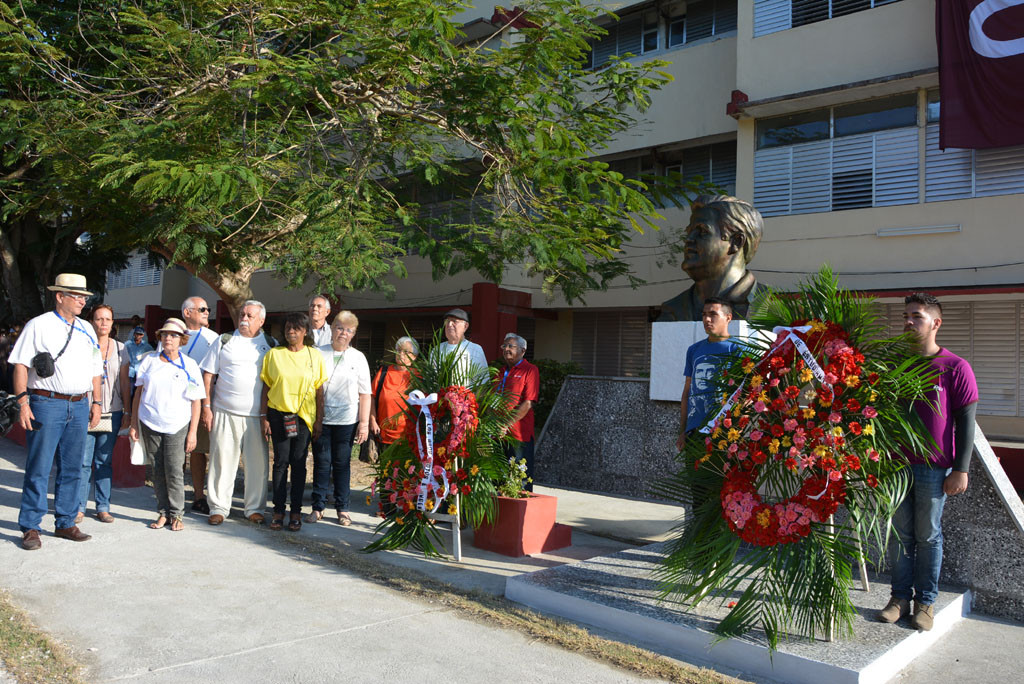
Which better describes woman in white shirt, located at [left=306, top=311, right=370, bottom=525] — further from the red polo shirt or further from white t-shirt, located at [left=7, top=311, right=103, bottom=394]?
white t-shirt, located at [left=7, top=311, right=103, bottom=394]

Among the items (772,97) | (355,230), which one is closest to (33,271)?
(355,230)

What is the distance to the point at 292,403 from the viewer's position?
6465 mm

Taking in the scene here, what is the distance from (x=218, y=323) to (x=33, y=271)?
231 inches

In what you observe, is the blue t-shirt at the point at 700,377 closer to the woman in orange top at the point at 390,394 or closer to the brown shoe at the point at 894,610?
the brown shoe at the point at 894,610

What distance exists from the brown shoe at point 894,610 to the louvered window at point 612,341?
38.4 ft

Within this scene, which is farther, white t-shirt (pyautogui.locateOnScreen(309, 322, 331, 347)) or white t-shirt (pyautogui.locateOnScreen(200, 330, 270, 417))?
white t-shirt (pyautogui.locateOnScreen(309, 322, 331, 347))

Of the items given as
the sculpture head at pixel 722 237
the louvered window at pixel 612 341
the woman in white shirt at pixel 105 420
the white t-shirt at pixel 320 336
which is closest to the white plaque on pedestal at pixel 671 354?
the sculpture head at pixel 722 237

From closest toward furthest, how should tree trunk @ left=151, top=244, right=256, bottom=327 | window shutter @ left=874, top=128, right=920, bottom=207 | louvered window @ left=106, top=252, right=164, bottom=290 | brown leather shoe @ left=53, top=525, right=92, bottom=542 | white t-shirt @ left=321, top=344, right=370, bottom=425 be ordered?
brown leather shoe @ left=53, top=525, right=92, bottom=542
white t-shirt @ left=321, top=344, right=370, bottom=425
tree trunk @ left=151, top=244, right=256, bottom=327
window shutter @ left=874, top=128, right=920, bottom=207
louvered window @ left=106, top=252, right=164, bottom=290

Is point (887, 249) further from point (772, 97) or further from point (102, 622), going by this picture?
point (102, 622)

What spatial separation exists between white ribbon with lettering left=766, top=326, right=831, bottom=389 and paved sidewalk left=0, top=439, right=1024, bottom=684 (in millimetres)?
1443

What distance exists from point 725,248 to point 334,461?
3.85m

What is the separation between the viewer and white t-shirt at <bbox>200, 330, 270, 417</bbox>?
6562 mm

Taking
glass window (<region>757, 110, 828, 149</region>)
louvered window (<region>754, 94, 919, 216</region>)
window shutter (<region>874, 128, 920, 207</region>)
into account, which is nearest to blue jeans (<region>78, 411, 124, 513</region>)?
louvered window (<region>754, 94, 919, 216</region>)

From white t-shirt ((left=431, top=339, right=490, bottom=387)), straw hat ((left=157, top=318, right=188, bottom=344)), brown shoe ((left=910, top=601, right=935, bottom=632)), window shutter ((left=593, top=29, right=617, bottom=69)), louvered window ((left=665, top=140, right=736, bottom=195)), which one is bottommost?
brown shoe ((left=910, top=601, right=935, bottom=632))
